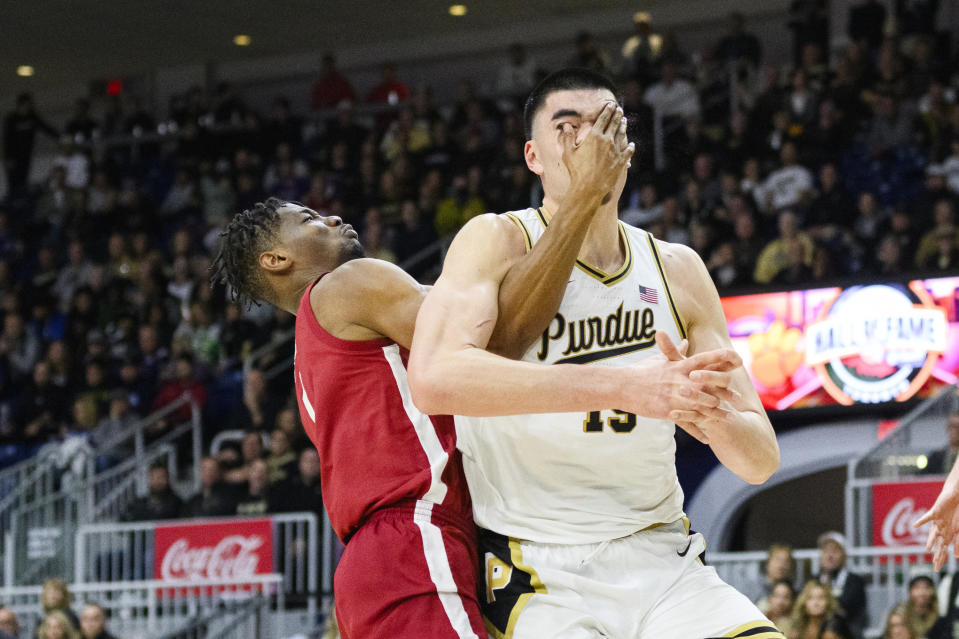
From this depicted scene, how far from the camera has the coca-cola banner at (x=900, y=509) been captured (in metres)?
10.1

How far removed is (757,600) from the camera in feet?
33.6

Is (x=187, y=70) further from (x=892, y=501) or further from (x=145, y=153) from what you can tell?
(x=892, y=501)

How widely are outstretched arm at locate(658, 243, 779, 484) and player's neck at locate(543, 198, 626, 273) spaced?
187mm

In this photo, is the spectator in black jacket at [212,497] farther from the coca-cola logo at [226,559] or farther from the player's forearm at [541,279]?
the player's forearm at [541,279]

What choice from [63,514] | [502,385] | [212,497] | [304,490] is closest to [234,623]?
[304,490]

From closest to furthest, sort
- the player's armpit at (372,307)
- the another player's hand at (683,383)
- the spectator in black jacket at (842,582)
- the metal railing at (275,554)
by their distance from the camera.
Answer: the another player's hand at (683,383) < the player's armpit at (372,307) < the spectator in black jacket at (842,582) < the metal railing at (275,554)

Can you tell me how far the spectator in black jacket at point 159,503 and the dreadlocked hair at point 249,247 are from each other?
9092 millimetres

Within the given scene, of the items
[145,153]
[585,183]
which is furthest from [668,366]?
[145,153]

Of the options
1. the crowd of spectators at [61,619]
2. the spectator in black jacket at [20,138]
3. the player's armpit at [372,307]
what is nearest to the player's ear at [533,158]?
the player's armpit at [372,307]

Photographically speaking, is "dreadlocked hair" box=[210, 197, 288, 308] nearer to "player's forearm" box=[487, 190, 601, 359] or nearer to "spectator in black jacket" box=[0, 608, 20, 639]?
"player's forearm" box=[487, 190, 601, 359]

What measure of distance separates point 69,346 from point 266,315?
2.79m

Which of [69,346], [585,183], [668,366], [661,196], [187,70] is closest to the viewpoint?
[668,366]

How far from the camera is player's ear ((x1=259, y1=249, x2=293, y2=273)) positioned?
4199mm

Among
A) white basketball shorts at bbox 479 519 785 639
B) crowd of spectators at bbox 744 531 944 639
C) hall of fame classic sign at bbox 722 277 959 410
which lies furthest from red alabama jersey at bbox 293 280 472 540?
hall of fame classic sign at bbox 722 277 959 410
